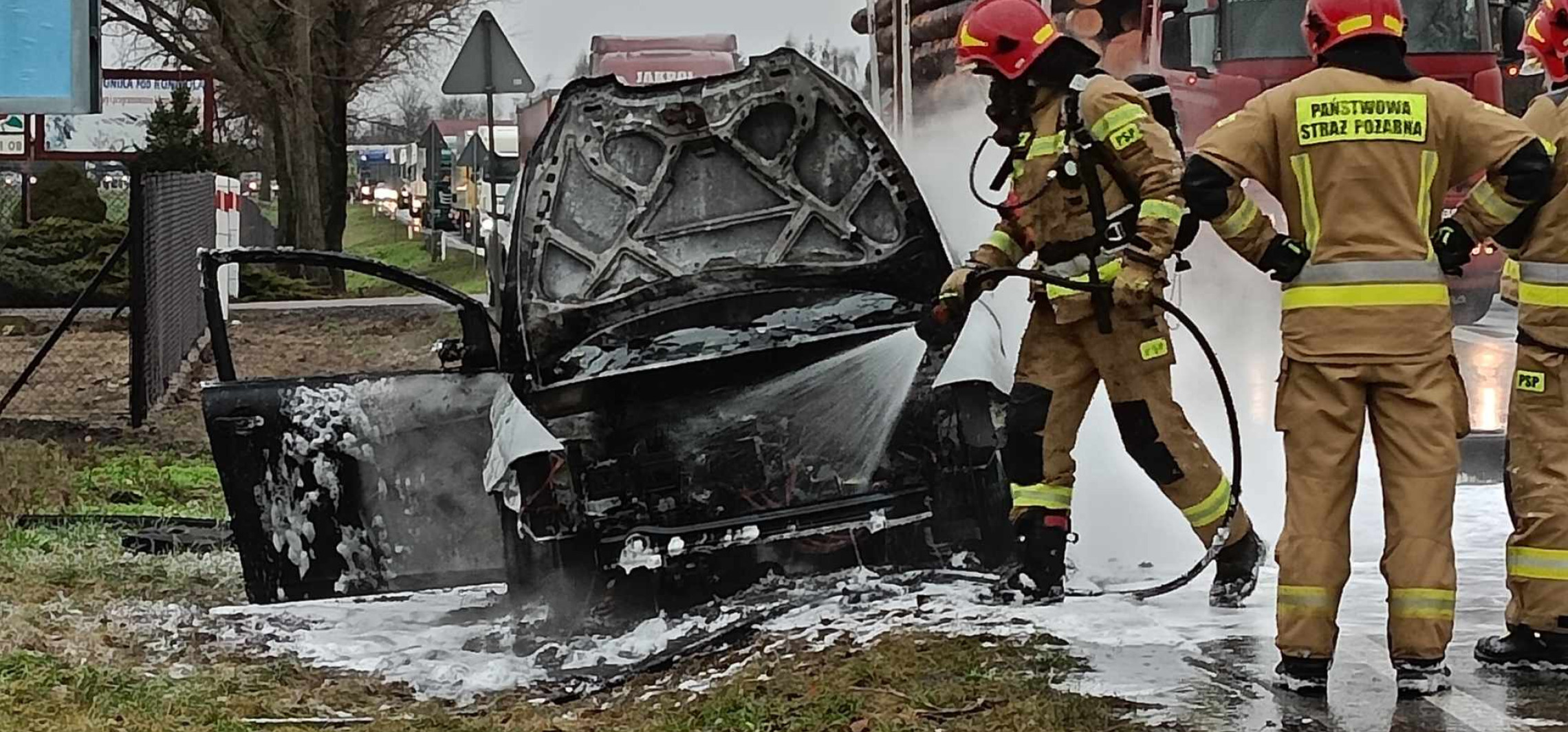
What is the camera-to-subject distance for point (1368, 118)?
4562 mm

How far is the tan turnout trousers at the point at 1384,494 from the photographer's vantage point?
4582 mm

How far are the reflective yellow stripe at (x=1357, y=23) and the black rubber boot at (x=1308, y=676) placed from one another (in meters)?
1.48

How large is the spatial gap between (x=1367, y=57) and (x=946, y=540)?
6.28 ft

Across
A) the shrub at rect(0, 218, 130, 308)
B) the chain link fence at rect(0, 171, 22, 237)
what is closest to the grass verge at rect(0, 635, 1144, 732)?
the shrub at rect(0, 218, 130, 308)

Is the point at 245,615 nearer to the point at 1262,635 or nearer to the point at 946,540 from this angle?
the point at 946,540

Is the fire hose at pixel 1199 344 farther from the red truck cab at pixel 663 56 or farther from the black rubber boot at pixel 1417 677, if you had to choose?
the red truck cab at pixel 663 56

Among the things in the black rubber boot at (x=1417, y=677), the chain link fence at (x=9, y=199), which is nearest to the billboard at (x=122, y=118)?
the chain link fence at (x=9, y=199)

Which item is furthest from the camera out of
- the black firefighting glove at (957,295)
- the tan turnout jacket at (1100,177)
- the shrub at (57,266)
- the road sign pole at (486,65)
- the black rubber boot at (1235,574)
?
the shrub at (57,266)

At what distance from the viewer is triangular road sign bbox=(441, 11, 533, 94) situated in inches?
548

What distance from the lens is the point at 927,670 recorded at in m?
4.93

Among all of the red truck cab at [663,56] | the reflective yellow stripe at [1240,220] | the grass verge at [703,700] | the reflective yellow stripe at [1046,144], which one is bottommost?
the grass verge at [703,700]

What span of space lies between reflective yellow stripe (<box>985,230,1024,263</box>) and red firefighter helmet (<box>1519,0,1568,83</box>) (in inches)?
59.4

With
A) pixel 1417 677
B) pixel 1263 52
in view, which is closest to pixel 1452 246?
pixel 1417 677

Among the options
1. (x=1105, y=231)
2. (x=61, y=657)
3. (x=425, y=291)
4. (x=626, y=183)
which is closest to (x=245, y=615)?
(x=61, y=657)
